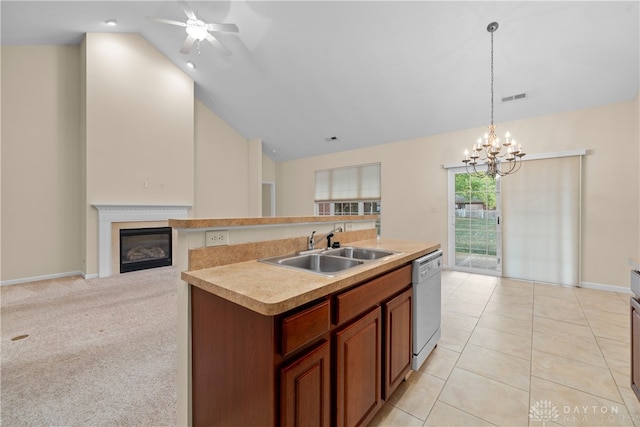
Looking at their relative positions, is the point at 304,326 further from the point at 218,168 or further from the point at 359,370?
the point at 218,168

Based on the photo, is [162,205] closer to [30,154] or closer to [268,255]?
[30,154]

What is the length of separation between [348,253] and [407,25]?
2842 millimetres

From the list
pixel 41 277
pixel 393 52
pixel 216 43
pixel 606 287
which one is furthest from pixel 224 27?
pixel 606 287

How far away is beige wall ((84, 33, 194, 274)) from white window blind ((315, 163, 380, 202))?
124 inches

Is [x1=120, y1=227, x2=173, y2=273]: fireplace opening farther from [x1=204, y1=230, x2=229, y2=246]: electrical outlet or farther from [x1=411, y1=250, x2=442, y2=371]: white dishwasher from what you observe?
[x1=411, y1=250, x2=442, y2=371]: white dishwasher

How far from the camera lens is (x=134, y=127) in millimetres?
4508

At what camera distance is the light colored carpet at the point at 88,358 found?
58.4 inches

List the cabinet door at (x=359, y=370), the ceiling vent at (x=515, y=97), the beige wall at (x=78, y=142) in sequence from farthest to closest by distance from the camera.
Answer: the beige wall at (x=78, y=142)
the ceiling vent at (x=515, y=97)
the cabinet door at (x=359, y=370)

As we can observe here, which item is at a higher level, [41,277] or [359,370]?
[359,370]

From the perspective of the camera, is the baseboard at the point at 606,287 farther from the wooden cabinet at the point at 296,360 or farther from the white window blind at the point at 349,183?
the wooden cabinet at the point at 296,360

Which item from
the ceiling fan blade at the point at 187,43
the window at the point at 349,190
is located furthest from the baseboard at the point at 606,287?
the ceiling fan blade at the point at 187,43

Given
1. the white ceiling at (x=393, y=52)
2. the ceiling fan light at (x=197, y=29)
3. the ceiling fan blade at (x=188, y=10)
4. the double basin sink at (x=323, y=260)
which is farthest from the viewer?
the ceiling fan light at (x=197, y=29)

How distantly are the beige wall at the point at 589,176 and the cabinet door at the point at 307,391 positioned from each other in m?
4.49

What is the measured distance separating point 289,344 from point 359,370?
0.53 m
